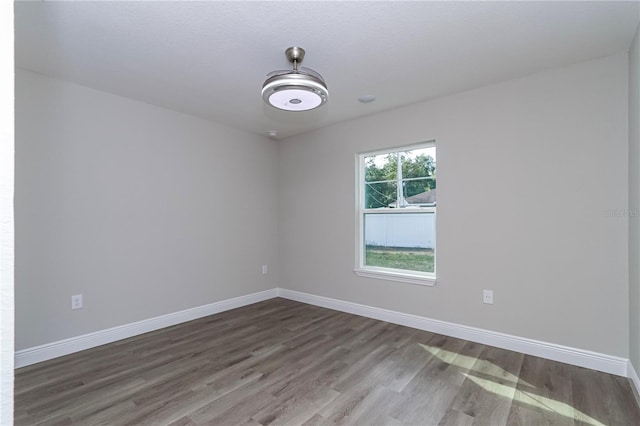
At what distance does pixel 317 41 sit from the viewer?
2.27 metres

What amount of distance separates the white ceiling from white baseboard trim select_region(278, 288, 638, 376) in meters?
2.40

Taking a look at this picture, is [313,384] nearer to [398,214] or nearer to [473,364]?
[473,364]

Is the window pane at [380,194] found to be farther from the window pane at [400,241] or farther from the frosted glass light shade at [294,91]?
the frosted glass light shade at [294,91]

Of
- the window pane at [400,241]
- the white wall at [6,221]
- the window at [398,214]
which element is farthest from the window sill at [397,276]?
the white wall at [6,221]

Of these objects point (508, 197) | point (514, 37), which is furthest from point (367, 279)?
point (514, 37)

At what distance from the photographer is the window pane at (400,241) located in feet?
11.7

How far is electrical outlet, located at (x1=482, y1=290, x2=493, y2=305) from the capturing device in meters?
3.02

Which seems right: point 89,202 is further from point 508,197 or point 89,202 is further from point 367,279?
point 508,197

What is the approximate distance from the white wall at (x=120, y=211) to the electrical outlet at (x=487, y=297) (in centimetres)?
299

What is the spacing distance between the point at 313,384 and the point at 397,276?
1738 millimetres

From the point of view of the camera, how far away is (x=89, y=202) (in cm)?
305

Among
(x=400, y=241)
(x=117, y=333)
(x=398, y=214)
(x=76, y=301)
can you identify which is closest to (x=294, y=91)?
(x=398, y=214)

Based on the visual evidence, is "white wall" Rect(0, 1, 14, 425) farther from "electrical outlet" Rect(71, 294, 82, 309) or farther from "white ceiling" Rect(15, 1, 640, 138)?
"electrical outlet" Rect(71, 294, 82, 309)

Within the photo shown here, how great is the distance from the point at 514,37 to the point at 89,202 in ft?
12.8
